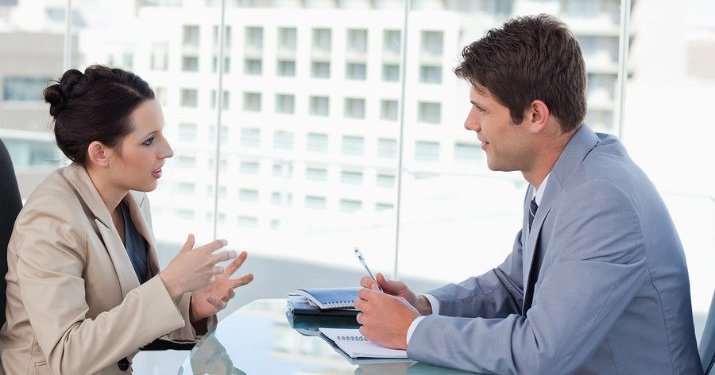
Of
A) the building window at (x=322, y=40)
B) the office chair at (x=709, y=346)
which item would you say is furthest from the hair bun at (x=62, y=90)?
the building window at (x=322, y=40)

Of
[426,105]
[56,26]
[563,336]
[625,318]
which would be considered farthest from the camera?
[56,26]

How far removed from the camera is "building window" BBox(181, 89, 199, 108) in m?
15.9

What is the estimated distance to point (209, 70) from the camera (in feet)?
46.1

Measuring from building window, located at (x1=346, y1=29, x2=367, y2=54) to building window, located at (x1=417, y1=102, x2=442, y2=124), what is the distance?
7.62 ft

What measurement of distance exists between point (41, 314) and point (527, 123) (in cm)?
86

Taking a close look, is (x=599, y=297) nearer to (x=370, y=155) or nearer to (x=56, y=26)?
(x=370, y=155)

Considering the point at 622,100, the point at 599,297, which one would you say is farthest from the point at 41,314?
the point at 622,100

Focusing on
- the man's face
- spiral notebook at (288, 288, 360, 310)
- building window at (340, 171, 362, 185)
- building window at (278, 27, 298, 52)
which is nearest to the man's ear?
spiral notebook at (288, 288, 360, 310)

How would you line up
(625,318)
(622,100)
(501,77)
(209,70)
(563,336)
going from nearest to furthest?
(563,336) → (625,318) → (501,77) → (622,100) → (209,70)

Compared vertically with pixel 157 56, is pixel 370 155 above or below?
below

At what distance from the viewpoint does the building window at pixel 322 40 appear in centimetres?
1282

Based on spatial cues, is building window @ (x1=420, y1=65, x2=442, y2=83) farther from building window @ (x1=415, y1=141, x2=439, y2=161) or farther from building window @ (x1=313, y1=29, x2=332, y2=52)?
building window @ (x1=313, y1=29, x2=332, y2=52)

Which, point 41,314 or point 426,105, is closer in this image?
point 41,314

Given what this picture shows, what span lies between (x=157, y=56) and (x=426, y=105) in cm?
444
